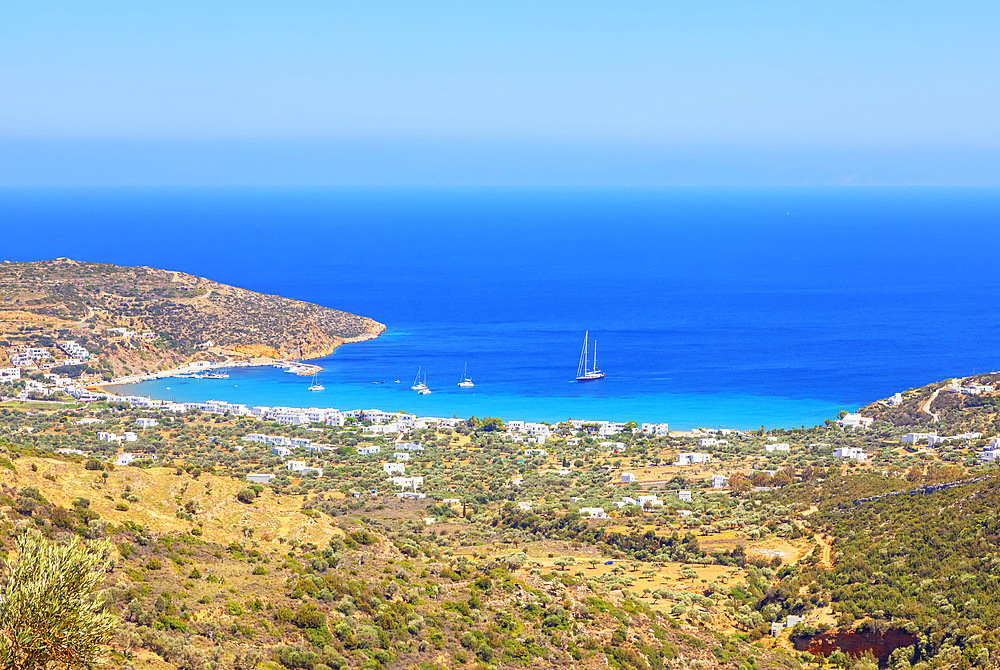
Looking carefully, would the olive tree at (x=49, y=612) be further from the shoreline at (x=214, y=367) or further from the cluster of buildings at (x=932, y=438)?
the shoreline at (x=214, y=367)

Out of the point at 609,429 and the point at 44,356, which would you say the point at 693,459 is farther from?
the point at 44,356

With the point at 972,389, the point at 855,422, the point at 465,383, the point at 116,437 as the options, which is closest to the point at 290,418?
the point at 116,437

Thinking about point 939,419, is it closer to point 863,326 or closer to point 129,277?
point 863,326

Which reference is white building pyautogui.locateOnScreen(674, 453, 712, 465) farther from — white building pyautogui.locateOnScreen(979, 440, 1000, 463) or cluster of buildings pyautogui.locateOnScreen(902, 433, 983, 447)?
white building pyautogui.locateOnScreen(979, 440, 1000, 463)

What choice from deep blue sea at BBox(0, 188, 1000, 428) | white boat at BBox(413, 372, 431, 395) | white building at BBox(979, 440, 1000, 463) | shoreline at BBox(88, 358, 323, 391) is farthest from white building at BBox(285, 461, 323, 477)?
shoreline at BBox(88, 358, 323, 391)

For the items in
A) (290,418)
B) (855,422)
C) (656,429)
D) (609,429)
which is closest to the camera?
(855,422)

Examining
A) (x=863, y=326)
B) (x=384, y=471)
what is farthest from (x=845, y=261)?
(x=384, y=471)
